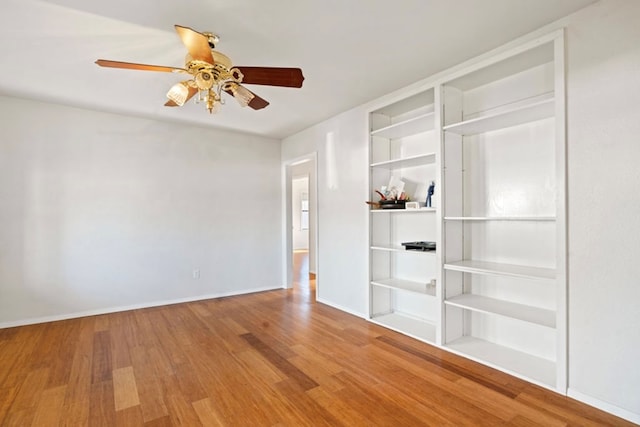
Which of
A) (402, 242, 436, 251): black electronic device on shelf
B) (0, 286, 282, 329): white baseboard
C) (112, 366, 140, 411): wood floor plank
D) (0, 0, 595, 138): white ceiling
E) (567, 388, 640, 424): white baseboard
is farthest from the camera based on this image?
(0, 286, 282, 329): white baseboard

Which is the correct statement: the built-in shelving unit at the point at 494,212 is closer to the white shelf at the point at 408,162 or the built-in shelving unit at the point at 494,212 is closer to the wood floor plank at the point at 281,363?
the white shelf at the point at 408,162

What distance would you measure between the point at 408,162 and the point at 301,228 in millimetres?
7833

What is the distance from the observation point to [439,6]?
1.95m

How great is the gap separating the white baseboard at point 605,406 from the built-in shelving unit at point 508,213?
0.06 m

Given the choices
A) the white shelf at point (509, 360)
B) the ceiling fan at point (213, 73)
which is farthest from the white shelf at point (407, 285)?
the ceiling fan at point (213, 73)

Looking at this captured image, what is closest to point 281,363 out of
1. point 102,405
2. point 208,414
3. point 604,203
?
point 208,414

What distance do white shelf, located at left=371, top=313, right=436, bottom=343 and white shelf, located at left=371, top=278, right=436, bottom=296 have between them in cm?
40

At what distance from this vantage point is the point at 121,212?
4055mm

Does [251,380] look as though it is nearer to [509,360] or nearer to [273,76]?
[509,360]

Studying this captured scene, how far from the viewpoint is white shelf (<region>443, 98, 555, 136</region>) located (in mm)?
2230

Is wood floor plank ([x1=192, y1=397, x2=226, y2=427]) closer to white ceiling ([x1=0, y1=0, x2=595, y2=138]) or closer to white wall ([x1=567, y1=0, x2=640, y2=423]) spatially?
white wall ([x1=567, y1=0, x2=640, y2=423])

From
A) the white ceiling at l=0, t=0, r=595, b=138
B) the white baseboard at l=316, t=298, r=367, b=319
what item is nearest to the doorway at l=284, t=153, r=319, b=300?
the white baseboard at l=316, t=298, r=367, b=319

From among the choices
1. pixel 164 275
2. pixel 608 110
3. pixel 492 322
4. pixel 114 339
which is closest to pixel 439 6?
pixel 608 110

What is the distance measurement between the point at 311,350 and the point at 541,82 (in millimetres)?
2929
